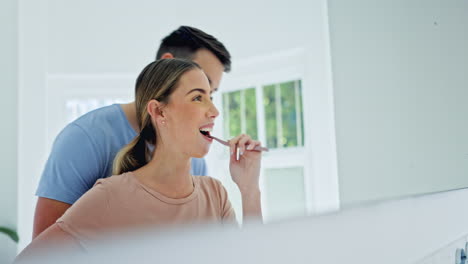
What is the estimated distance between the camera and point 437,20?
3.25 feet

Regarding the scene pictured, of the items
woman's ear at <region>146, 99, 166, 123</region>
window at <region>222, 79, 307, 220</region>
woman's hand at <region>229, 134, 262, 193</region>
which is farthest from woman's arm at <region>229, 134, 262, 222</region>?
window at <region>222, 79, 307, 220</region>

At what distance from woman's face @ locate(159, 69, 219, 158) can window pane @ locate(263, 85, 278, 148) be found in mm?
401

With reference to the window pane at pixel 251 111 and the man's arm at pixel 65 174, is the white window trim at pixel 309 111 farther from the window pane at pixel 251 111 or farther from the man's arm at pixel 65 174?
the man's arm at pixel 65 174

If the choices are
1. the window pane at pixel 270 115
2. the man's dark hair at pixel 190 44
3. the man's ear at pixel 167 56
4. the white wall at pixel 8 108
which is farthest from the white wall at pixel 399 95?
the white wall at pixel 8 108

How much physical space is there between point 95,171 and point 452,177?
2.89 feet

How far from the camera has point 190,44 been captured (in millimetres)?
640

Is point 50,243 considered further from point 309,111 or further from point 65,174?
point 309,111

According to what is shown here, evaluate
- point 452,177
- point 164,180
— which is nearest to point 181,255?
point 164,180

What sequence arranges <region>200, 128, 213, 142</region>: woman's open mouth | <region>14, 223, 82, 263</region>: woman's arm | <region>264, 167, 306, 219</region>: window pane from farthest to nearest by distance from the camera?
1. <region>264, 167, 306, 219</region>: window pane
2. <region>200, 128, 213, 142</region>: woman's open mouth
3. <region>14, 223, 82, 263</region>: woman's arm

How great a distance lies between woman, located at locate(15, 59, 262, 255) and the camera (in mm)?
338

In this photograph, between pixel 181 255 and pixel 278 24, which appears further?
pixel 278 24

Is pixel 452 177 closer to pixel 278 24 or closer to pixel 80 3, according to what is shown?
pixel 278 24

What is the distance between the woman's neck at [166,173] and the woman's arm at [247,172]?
0.10 metres

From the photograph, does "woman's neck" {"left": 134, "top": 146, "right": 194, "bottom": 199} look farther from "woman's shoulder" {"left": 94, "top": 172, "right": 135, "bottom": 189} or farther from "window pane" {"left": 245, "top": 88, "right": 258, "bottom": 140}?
"window pane" {"left": 245, "top": 88, "right": 258, "bottom": 140}
